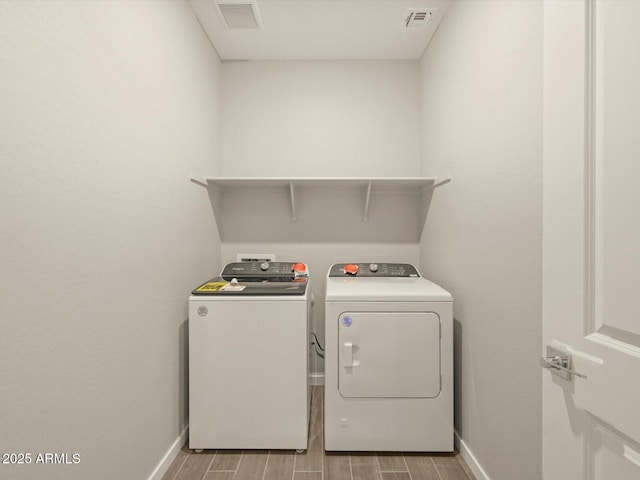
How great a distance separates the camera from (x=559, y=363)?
2.51 ft

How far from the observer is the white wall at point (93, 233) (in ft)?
2.83

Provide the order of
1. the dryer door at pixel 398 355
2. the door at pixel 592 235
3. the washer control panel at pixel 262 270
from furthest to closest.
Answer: the washer control panel at pixel 262 270 < the dryer door at pixel 398 355 < the door at pixel 592 235

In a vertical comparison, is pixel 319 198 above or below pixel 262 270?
above

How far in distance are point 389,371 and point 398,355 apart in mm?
97

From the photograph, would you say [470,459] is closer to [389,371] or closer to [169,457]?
[389,371]

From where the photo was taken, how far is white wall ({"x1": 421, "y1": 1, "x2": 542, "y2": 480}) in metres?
1.19

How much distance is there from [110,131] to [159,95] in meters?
0.46

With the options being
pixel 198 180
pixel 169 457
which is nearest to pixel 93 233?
pixel 198 180

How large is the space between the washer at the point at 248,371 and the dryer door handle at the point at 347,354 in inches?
8.2

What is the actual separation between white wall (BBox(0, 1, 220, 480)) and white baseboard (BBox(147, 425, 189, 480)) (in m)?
0.05

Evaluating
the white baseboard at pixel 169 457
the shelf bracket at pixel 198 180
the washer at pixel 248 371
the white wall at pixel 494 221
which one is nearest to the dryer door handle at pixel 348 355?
the washer at pixel 248 371

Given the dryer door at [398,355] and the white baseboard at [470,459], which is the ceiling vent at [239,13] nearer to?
the dryer door at [398,355]

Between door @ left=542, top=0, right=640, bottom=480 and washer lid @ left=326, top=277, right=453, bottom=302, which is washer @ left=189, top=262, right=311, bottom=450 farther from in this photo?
door @ left=542, top=0, right=640, bottom=480

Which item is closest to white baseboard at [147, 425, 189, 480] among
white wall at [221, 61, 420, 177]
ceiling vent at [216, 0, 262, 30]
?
white wall at [221, 61, 420, 177]
